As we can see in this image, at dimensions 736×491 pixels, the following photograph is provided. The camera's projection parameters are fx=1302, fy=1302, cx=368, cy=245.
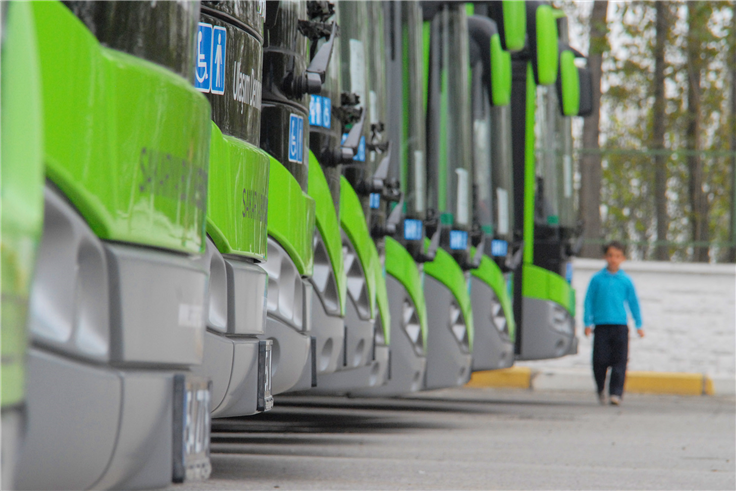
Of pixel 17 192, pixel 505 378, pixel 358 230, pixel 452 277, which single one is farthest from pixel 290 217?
pixel 505 378

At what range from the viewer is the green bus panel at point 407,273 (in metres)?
8.06

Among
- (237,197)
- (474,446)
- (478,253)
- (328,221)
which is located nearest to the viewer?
(237,197)

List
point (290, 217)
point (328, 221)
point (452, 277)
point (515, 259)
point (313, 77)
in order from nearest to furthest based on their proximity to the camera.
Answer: point (290, 217), point (313, 77), point (328, 221), point (452, 277), point (515, 259)

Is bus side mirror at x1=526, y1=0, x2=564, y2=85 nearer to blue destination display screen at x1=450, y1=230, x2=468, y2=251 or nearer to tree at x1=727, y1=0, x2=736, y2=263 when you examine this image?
blue destination display screen at x1=450, y1=230, x2=468, y2=251

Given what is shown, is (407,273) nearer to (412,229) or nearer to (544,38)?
(412,229)

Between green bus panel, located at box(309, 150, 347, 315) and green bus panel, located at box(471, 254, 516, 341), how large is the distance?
13.3ft

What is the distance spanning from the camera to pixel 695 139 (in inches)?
965

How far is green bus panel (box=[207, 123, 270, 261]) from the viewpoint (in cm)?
364

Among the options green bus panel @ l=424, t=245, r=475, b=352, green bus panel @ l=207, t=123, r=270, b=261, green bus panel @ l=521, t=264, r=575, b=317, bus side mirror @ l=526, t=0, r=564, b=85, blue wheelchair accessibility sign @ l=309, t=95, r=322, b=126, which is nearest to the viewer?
green bus panel @ l=207, t=123, r=270, b=261

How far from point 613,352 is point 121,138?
34.2 ft

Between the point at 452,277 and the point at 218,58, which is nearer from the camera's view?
the point at 218,58

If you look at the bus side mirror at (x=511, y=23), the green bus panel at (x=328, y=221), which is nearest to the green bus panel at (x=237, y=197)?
the green bus panel at (x=328, y=221)

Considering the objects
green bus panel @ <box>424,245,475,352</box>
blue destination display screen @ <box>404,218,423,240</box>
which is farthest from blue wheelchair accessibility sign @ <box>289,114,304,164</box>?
green bus panel @ <box>424,245,475,352</box>

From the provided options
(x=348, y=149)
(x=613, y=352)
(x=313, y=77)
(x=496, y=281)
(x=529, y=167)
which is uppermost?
(x=529, y=167)
